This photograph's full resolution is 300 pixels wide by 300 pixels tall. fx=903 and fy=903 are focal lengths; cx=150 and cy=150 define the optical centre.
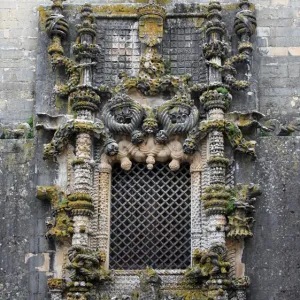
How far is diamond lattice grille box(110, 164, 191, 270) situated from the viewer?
13.7 m

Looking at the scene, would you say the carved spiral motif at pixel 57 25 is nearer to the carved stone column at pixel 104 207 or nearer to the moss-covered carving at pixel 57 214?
the carved stone column at pixel 104 207

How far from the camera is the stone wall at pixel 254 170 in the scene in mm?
13375

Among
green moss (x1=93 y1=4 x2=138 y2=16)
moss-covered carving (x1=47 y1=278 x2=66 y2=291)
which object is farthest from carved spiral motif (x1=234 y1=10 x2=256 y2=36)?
moss-covered carving (x1=47 y1=278 x2=66 y2=291)

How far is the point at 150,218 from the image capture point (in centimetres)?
1381

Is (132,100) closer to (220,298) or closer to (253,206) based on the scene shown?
(253,206)

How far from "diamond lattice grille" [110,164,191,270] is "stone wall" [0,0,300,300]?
97 cm

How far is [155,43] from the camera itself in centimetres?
1440

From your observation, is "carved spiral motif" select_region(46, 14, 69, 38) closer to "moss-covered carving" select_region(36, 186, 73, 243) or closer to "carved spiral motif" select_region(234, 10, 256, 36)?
"moss-covered carving" select_region(36, 186, 73, 243)

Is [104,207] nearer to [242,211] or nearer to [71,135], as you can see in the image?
[71,135]

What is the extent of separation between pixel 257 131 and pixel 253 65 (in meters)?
1.17

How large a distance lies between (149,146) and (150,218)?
43.5 inches

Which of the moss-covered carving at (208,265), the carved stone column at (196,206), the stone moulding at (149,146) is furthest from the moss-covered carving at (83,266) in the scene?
the carved stone column at (196,206)

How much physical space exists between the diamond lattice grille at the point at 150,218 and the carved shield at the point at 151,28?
2063 millimetres

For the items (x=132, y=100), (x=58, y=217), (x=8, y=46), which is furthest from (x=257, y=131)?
(x=8, y=46)
